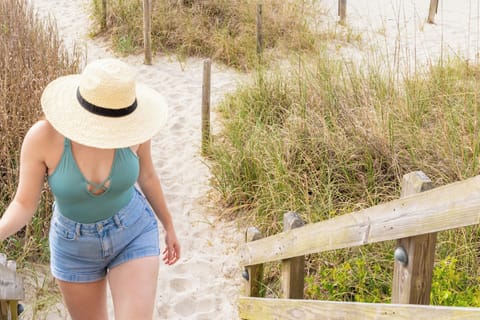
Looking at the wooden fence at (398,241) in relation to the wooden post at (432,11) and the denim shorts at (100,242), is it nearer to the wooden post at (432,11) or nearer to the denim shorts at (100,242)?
the denim shorts at (100,242)

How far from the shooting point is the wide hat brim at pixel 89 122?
2256 mm

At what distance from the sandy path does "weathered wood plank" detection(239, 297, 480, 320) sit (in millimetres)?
776

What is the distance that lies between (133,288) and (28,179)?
542 mm

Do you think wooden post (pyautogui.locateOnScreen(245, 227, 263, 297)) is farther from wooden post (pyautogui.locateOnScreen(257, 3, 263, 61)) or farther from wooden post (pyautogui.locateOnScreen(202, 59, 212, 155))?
wooden post (pyautogui.locateOnScreen(257, 3, 263, 61))

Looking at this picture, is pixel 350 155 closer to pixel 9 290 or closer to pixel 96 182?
pixel 96 182

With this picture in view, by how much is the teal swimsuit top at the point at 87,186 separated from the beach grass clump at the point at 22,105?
5.76 feet

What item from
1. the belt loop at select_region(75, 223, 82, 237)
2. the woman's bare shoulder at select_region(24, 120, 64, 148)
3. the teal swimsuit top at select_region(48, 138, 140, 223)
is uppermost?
the woman's bare shoulder at select_region(24, 120, 64, 148)

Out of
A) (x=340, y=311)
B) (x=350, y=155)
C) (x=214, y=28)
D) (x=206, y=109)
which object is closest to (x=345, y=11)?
(x=214, y=28)

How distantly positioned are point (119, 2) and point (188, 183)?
14.5 feet

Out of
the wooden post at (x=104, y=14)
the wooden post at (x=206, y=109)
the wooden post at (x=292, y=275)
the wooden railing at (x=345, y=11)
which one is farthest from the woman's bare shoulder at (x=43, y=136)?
the wooden railing at (x=345, y=11)

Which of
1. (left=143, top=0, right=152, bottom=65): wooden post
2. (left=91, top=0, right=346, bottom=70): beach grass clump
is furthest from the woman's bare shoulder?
(left=143, top=0, right=152, bottom=65): wooden post

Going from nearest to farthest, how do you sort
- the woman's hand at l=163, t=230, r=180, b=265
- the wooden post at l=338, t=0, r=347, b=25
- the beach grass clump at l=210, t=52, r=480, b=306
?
the woman's hand at l=163, t=230, r=180, b=265
the beach grass clump at l=210, t=52, r=480, b=306
the wooden post at l=338, t=0, r=347, b=25

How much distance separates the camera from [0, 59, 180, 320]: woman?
231 cm

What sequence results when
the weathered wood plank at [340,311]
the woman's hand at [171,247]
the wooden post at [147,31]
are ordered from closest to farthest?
the weathered wood plank at [340,311]
the woman's hand at [171,247]
the wooden post at [147,31]
